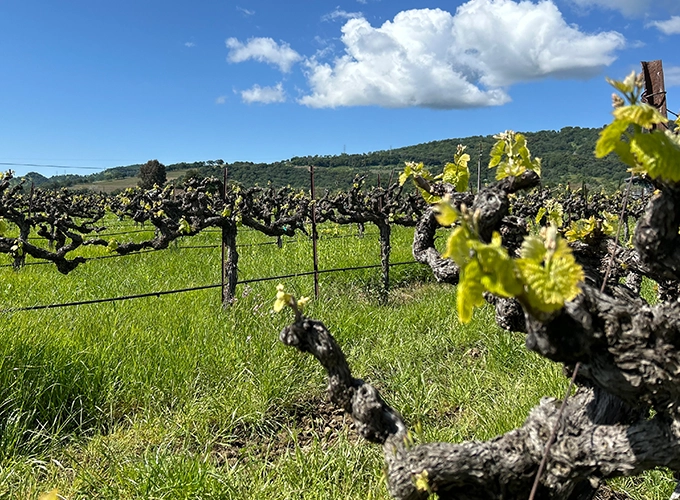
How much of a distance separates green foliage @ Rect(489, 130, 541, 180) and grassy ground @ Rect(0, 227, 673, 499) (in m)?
1.86

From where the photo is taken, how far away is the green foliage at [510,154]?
1.68 m

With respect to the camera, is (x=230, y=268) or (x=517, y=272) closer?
(x=517, y=272)

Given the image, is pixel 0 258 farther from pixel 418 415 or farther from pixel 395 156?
pixel 395 156

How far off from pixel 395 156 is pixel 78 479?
279ft

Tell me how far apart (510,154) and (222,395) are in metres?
2.92

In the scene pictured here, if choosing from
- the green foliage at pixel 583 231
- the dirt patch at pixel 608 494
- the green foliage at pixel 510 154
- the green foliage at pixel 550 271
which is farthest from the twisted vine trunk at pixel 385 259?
the green foliage at pixel 550 271

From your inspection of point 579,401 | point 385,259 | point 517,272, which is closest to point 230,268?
point 385,259

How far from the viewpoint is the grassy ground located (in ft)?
9.18

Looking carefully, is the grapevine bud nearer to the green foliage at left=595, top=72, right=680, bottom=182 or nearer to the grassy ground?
the green foliage at left=595, top=72, right=680, bottom=182

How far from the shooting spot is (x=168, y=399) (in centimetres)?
379

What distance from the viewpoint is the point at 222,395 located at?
377 centimetres

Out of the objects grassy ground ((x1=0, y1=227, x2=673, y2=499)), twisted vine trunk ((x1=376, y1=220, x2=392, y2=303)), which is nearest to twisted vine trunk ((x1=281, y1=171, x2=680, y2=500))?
grassy ground ((x1=0, y1=227, x2=673, y2=499))

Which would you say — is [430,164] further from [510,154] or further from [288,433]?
[510,154]

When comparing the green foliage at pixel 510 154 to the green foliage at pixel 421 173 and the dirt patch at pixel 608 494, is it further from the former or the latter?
the dirt patch at pixel 608 494
